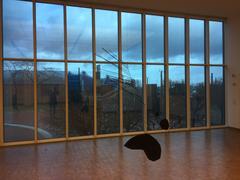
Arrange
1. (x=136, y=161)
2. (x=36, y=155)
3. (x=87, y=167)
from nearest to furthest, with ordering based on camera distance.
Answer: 1. (x=87, y=167)
2. (x=136, y=161)
3. (x=36, y=155)

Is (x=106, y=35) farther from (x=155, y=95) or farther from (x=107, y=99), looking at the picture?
(x=155, y=95)

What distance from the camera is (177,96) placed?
9836 mm

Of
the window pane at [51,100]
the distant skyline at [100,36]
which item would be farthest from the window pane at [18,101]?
the distant skyline at [100,36]

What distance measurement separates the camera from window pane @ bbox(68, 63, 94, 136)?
27.6 ft

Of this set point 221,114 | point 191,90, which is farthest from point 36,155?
point 221,114

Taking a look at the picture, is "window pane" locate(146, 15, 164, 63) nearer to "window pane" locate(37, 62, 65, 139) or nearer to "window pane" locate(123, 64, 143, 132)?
"window pane" locate(123, 64, 143, 132)

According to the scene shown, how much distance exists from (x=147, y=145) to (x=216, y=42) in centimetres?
835

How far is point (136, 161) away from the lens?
19.6 ft

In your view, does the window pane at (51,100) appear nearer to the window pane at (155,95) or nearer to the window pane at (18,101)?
the window pane at (18,101)

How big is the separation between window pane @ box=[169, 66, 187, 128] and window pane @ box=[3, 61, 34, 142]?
4915 mm

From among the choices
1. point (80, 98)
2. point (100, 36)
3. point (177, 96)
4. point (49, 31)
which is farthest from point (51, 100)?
point (177, 96)

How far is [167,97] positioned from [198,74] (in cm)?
163

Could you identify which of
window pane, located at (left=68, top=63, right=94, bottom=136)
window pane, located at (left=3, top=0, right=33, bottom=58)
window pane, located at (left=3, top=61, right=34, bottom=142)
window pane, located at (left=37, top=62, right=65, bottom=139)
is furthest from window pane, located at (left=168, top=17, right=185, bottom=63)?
window pane, located at (left=3, top=61, right=34, bottom=142)

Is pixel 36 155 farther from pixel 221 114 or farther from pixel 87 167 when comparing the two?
pixel 221 114
